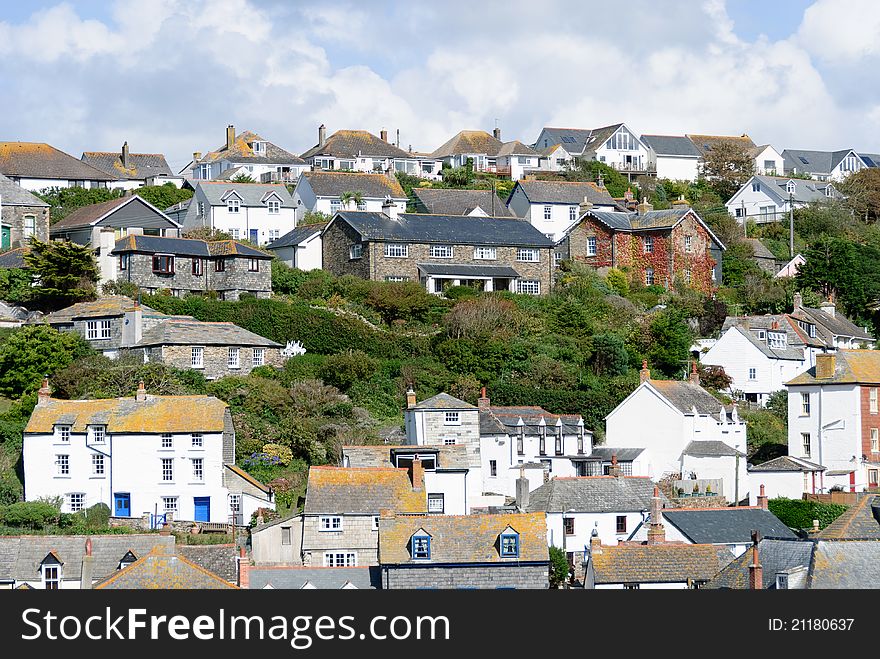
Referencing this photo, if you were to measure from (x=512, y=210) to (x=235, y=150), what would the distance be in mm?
20511

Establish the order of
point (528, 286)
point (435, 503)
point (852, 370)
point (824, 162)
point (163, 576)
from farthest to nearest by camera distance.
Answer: point (824, 162)
point (528, 286)
point (852, 370)
point (435, 503)
point (163, 576)

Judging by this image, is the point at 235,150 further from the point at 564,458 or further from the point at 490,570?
the point at 490,570

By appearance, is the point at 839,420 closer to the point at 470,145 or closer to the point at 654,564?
the point at 654,564

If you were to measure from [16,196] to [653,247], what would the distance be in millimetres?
31747

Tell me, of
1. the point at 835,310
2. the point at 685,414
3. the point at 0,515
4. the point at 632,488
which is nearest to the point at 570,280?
the point at 835,310

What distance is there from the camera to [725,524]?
4903cm

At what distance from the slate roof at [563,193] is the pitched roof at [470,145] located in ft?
69.0

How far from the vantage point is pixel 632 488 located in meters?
52.8

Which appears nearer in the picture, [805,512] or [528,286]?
[805,512]

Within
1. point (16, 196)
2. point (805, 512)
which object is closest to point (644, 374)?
point (805, 512)

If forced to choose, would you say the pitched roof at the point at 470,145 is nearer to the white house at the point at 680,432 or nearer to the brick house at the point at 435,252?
the brick house at the point at 435,252

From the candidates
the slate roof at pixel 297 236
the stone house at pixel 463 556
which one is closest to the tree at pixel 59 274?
the slate roof at pixel 297 236
